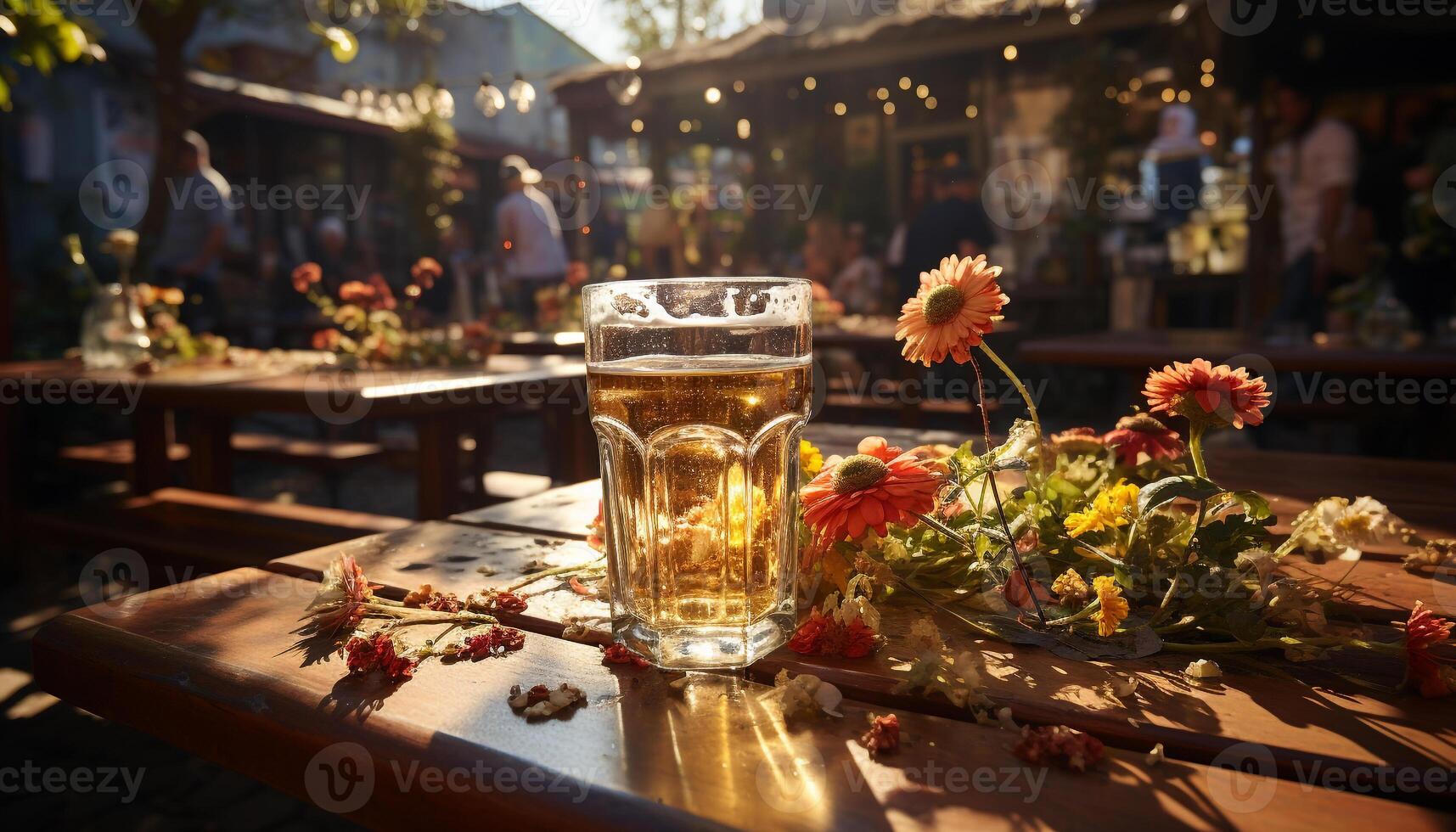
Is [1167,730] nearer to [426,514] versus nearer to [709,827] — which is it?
[709,827]

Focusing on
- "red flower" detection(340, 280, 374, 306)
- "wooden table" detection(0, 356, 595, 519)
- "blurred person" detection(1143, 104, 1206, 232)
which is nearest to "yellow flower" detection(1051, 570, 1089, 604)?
"wooden table" detection(0, 356, 595, 519)

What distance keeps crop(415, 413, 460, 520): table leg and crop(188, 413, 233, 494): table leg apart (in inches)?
52.1

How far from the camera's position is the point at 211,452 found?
376 cm

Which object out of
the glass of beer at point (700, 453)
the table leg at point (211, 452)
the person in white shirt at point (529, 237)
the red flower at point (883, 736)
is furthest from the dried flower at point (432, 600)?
the person in white shirt at point (529, 237)

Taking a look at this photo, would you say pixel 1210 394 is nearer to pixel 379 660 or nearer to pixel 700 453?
pixel 700 453

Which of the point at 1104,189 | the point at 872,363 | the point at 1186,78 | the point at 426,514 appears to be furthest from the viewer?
the point at 1186,78

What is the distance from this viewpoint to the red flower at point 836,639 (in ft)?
2.35

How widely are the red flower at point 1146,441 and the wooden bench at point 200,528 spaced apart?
202 cm

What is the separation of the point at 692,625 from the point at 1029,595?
11.2 inches

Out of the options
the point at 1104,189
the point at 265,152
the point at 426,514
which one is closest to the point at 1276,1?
the point at 1104,189

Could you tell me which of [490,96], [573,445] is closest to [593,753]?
[573,445]

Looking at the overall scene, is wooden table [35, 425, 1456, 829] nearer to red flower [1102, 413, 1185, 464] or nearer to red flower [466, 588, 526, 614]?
red flower [466, 588, 526, 614]

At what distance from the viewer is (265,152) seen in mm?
13789

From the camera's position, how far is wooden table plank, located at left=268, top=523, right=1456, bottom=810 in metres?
0.56
